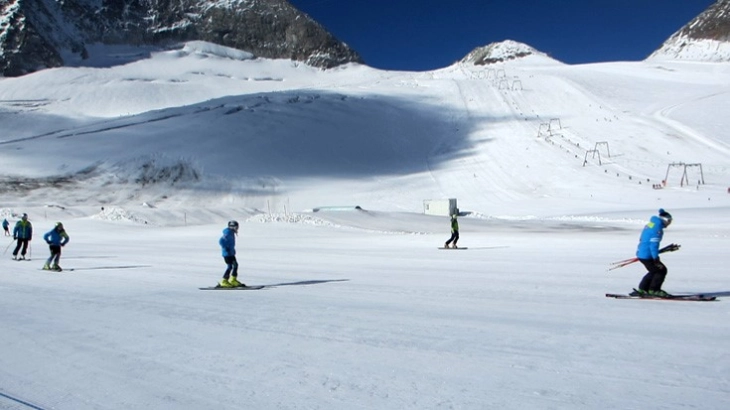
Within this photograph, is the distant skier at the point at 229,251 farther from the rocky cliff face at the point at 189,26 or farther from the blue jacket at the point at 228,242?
the rocky cliff face at the point at 189,26

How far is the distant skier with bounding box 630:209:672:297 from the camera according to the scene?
8.77m

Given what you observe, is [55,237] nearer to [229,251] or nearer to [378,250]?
[229,251]

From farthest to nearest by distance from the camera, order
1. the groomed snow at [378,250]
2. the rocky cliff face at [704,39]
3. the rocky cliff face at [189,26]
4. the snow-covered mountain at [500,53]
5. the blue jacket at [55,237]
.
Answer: the snow-covered mountain at [500,53], the rocky cliff face at [189,26], the rocky cliff face at [704,39], the blue jacket at [55,237], the groomed snow at [378,250]

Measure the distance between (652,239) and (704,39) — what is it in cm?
14835

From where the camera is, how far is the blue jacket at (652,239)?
28.8ft

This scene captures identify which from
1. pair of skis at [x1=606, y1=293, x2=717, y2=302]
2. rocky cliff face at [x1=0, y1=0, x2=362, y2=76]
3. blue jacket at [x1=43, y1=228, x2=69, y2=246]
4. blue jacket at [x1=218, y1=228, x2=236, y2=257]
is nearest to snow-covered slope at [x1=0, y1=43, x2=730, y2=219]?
blue jacket at [x1=43, y1=228, x2=69, y2=246]

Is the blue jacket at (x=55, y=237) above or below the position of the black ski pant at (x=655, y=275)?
below

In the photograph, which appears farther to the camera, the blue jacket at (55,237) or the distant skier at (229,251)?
the blue jacket at (55,237)

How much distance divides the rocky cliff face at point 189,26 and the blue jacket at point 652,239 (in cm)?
14888

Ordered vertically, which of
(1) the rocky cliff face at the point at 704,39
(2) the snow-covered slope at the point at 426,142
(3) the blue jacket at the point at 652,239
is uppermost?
Answer: (1) the rocky cliff face at the point at 704,39

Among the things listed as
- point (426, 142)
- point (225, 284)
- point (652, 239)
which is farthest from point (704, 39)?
point (225, 284)

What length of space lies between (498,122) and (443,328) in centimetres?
6050

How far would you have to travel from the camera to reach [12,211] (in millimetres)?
40094

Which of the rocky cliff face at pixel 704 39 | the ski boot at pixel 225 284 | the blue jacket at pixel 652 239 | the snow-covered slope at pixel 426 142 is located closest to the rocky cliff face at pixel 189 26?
the snow-covered slope at pixel 426 142
